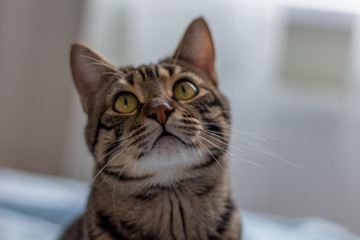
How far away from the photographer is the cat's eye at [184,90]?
1113mm

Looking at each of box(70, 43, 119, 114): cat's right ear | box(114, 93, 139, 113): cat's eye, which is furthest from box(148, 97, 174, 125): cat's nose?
box(70, 43, 119, 114): cat's right ear

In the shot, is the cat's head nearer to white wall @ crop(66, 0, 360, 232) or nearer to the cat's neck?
the cat's neck

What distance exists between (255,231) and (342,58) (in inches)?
59.9

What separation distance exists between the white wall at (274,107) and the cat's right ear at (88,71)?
3.75 ft

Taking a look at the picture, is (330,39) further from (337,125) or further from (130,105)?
(130,105)

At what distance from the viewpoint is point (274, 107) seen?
8.22 feet

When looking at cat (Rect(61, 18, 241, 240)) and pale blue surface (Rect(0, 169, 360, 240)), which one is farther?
pale blue surface (Rect(0, 169, 360, 240))

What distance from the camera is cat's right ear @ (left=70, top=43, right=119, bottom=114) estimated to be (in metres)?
1.22

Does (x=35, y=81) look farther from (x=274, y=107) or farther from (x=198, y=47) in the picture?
(x=198, y=47)

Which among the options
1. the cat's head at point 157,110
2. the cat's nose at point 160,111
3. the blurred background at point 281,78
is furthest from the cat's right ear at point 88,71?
the blurred background at point 281,78

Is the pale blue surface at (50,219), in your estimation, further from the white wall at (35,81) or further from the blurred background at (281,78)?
the white wall at (35,81)

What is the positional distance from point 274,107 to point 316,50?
496 millimetres

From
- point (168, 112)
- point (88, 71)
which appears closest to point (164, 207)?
point (168, 112)

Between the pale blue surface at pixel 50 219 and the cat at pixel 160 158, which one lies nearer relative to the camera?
the cat at pixel 160 158
